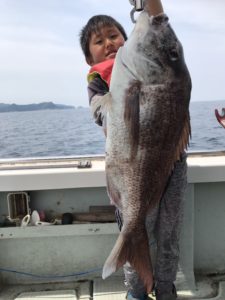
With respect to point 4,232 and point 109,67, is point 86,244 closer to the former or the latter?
point 4,232

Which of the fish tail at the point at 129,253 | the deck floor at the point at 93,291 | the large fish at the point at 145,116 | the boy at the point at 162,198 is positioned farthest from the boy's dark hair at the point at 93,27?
the deck floor at the point at 93,291

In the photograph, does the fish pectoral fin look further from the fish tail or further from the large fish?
the fish tail

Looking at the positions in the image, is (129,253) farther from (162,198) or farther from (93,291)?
(93,291)

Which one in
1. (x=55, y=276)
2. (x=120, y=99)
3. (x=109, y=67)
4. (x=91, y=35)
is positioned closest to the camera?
(x=120, y=99)

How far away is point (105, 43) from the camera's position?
290cm

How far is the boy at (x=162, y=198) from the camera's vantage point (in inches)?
111

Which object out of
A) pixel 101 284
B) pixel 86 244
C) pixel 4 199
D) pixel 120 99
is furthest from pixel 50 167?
pixel 120 99

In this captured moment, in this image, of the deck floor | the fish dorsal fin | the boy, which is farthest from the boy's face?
the deck floor

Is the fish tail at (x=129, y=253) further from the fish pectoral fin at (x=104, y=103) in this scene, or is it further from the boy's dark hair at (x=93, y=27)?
the boy's dark hair at (x=93, y=27)

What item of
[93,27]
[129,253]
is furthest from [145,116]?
[93,27]

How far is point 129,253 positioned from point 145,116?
0.84 m

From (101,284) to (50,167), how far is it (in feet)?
3.70

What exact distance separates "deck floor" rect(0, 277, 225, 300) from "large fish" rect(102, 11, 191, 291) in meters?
1.21

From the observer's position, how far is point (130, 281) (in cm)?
313
